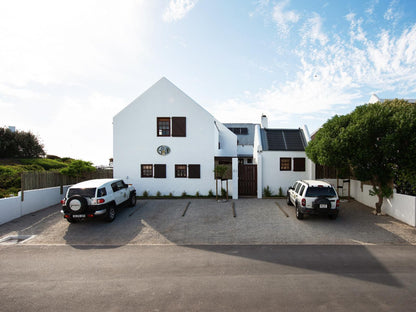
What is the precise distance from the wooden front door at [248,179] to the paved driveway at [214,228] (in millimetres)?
3132

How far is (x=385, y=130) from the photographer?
10219 millimetres

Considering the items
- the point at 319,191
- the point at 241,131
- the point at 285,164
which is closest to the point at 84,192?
the point at 319,191

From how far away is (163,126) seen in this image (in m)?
16.3

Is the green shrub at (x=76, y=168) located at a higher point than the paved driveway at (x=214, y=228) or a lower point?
higher

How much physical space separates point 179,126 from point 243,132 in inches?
688

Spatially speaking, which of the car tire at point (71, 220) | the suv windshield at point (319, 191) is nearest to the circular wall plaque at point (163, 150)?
the car tire at point (71, 220)

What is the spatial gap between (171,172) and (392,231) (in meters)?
13.3

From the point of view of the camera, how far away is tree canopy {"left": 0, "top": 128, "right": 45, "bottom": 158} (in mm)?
25250

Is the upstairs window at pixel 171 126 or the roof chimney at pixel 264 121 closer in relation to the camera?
the upstairs window at pixel 171 126

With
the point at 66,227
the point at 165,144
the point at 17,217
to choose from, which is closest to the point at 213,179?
the point at 165,144

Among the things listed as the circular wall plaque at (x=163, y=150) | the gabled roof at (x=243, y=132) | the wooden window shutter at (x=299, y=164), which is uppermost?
the gabled roof at (x=243, y=132)

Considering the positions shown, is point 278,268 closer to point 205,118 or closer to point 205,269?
point 205,269

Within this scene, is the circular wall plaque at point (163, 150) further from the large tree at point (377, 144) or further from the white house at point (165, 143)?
the large tree at point (377, 144)

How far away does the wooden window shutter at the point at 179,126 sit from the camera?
16.1m
